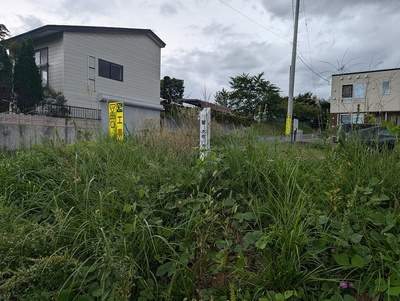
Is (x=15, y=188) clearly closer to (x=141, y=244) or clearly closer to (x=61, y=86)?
(x=141, y=244)

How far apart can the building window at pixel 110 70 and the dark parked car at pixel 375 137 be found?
13.1 m

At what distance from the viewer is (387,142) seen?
1980 millimetres

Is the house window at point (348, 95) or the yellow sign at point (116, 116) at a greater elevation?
the house window at point (348, 95)

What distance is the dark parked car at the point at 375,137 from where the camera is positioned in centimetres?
195

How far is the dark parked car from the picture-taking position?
1.95 m

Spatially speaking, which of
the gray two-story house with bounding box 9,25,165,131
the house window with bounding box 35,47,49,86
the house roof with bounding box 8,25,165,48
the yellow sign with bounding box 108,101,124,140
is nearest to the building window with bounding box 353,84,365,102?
the yellow sign with bounding box 108,101,124,140

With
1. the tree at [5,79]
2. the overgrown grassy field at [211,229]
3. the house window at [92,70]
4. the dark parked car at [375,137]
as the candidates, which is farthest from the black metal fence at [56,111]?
the dark parked car at [375,137]

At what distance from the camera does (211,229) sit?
1.53 m

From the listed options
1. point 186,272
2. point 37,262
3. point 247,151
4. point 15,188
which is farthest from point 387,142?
point 15,188

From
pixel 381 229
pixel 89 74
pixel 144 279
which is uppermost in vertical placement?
pixel 89 74

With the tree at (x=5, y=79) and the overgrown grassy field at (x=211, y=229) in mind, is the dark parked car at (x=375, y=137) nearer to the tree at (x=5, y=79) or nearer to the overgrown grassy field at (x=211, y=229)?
the overgrown grassy field at (x=211, y=229)

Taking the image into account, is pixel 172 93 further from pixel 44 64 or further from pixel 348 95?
pixel 44 64

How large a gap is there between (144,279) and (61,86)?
39.8 feet

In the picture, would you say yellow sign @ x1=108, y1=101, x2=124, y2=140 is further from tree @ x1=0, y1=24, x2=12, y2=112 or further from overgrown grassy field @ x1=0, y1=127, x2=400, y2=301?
tree @ x1=0, y1=24, x2=12, y2=112
